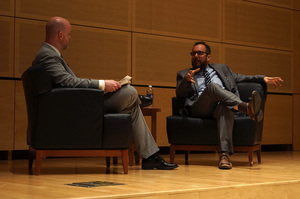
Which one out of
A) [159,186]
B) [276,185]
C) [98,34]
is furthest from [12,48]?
[276,185]

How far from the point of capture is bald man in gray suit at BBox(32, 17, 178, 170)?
3193 mm

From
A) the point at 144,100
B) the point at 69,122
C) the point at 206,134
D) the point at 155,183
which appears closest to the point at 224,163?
the point at 206,134

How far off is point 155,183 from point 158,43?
10.3ft

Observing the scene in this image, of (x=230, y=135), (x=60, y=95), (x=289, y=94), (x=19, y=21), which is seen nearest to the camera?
(x=60, y=95)

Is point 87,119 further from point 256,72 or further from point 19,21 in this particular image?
point 256,72

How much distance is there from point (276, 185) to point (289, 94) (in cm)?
426

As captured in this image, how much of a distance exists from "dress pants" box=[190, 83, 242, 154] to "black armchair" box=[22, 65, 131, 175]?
88 centimetres

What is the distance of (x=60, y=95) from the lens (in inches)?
125

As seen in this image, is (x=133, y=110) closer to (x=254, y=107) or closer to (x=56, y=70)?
(x=56, y=70)

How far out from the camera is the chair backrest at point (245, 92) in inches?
168

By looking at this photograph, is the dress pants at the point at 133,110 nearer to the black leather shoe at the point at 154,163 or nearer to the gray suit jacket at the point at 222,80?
the black leather shoe at the point at 154,163

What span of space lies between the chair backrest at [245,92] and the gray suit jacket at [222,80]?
0.04 m

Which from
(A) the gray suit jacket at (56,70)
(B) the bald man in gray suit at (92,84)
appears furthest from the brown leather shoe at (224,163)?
(A) the gray suit jacket at (56,70)

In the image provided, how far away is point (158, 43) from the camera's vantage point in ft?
18.6
